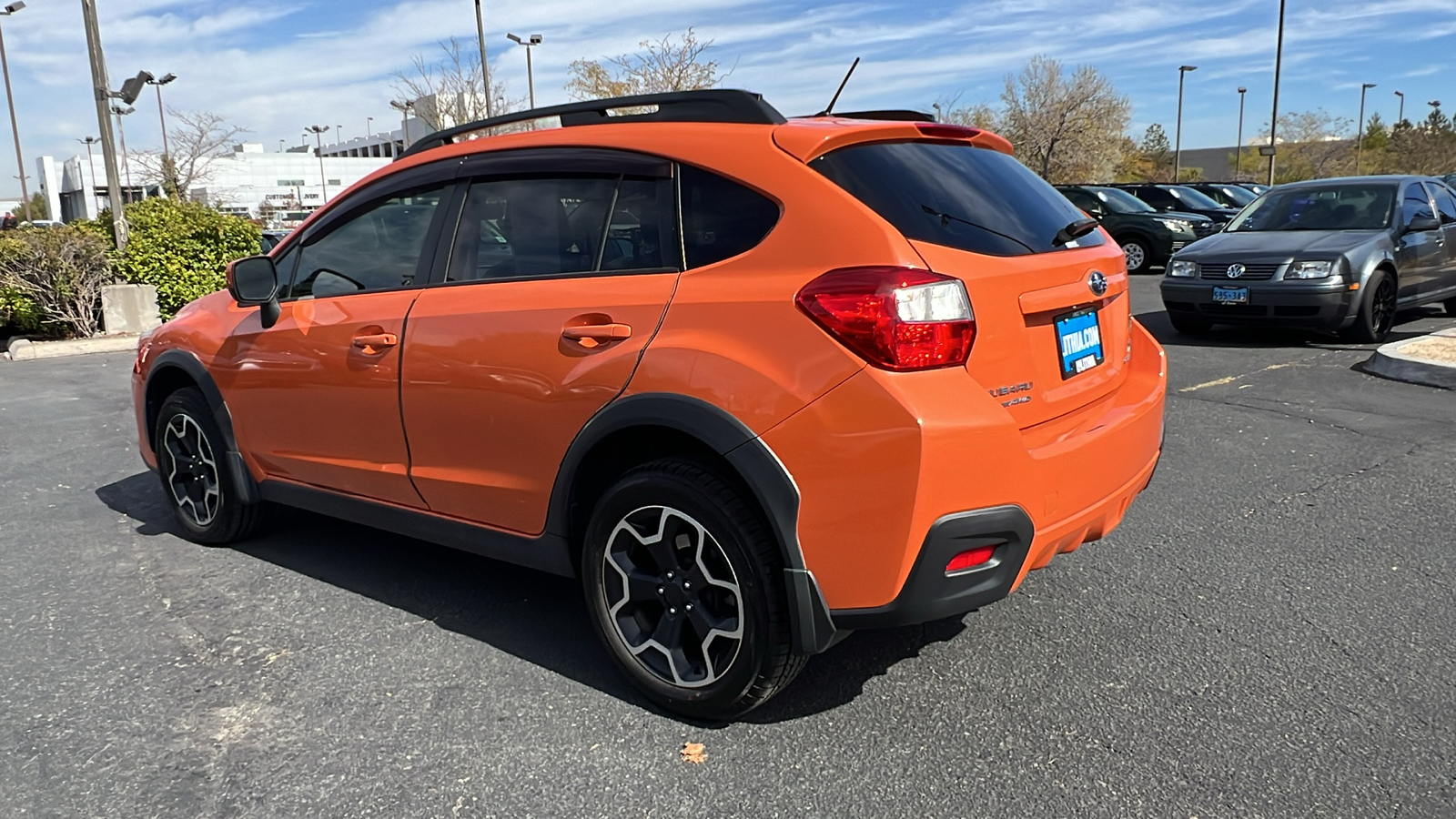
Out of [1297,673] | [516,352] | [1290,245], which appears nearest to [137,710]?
[516,352]

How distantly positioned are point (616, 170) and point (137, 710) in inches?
85.6

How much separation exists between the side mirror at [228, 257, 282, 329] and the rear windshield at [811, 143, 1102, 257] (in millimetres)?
2408

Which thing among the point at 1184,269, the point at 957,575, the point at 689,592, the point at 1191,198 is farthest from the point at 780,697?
the point at 1191,198

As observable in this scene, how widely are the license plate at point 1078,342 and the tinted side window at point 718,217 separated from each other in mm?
907

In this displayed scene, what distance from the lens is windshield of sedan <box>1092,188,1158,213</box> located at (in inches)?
711

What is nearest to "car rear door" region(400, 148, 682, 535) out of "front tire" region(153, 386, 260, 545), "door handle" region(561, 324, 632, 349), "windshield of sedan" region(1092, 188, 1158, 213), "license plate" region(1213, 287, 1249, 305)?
"door handle" region(561, 324, 632, 349)

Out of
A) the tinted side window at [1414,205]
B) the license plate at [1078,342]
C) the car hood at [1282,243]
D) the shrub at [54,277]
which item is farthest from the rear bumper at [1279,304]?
the shrub at [54,277]

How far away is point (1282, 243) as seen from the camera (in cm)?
936

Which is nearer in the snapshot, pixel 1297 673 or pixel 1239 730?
pixel 1239 730

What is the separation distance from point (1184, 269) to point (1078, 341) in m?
7.39

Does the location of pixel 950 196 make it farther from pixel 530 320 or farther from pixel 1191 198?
pixel 1191 198

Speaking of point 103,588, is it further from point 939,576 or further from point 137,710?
point 939,576

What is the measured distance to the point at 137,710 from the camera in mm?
3090

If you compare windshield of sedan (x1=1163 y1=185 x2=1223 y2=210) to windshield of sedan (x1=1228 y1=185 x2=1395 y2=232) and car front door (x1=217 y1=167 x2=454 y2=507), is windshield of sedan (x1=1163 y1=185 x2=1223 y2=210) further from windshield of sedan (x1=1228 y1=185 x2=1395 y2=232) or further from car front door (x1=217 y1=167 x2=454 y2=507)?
car front door (x1=217 y1=167 x2=454 y2=507)
